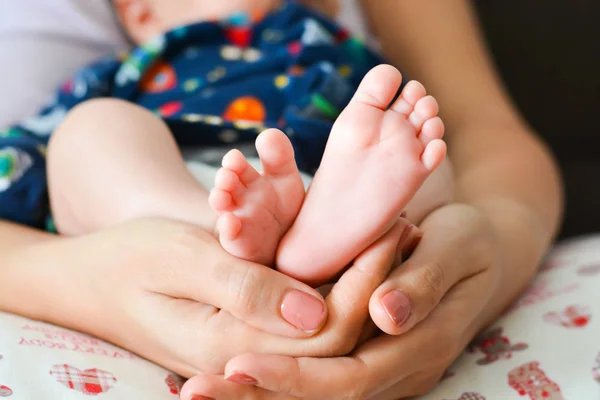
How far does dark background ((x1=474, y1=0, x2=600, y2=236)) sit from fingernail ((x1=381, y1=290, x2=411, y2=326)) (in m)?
0.67

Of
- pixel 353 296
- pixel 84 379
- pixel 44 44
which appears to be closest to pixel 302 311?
pixel 353 296

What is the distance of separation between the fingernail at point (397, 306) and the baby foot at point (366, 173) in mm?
31

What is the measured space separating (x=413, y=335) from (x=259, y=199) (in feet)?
0.41

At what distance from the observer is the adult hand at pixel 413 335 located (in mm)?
321

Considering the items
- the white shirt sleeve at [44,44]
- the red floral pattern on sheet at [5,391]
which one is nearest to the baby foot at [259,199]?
the red floral pattern on sheet at [5,391]

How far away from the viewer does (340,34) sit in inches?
26.6

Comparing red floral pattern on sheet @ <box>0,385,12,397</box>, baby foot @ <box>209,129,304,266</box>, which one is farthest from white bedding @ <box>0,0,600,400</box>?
baby foot @ <box>209,129,304,266</box>

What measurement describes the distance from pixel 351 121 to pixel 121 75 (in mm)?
376

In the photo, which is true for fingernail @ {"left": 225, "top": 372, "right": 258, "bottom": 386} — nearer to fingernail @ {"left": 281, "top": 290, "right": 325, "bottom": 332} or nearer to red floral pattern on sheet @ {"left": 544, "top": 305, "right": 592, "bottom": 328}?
fingernail @ {"left": 281, "top": 290, "right": 325, "bottom": 332}

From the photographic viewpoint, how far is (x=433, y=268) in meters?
0.36

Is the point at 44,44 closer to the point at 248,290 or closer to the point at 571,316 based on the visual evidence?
the point at 248,290

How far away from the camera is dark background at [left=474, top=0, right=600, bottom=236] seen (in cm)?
94

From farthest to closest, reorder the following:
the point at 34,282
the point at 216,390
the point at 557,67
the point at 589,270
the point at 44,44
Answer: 1. the point at 557,67
2. the point at 44,44
3. the point at 589,270
4. the point at 34,282
5. the point at 216,390

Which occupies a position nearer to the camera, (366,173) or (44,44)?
(366,173)
